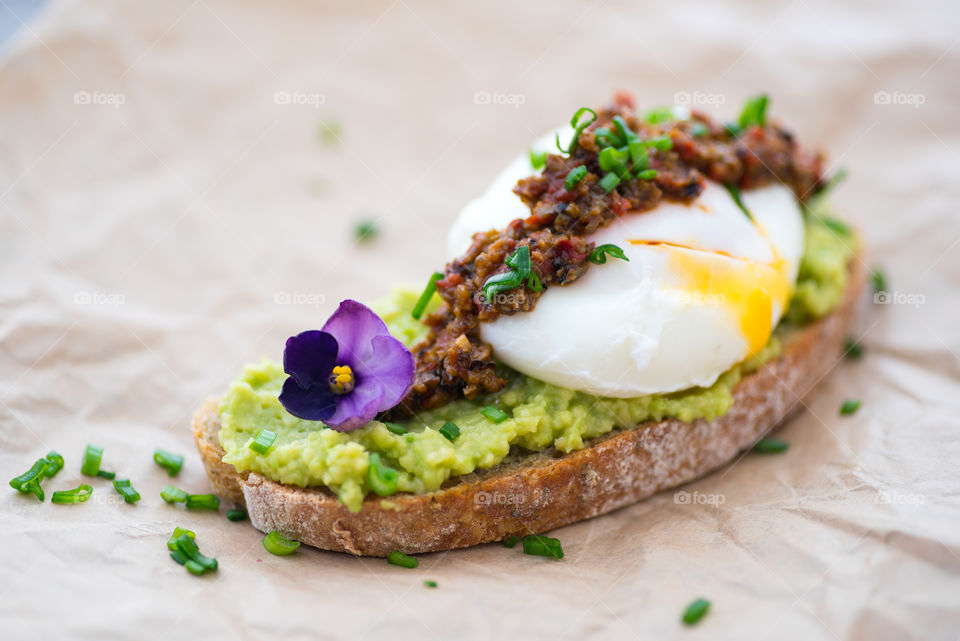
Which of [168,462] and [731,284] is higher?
[731,284]

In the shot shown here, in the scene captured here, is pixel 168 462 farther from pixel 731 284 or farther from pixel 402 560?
pixel 731 284

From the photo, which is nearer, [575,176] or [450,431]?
[450,431]

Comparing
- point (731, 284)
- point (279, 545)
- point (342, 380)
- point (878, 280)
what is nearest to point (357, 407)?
point (342, 380)

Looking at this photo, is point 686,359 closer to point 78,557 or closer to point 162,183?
point 78,557

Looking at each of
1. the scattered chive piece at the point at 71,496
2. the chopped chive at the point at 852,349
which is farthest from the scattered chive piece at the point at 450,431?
the chopped chive at the point at 852,349

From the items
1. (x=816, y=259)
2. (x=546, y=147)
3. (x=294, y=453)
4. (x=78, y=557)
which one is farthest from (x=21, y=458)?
(x=816, y=259)

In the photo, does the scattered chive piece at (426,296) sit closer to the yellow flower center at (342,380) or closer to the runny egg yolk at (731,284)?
the yellow flower center at (342,380)

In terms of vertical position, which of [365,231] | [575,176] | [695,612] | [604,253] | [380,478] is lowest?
[695,612]

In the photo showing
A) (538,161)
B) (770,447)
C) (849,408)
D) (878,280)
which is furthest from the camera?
(878,280)
